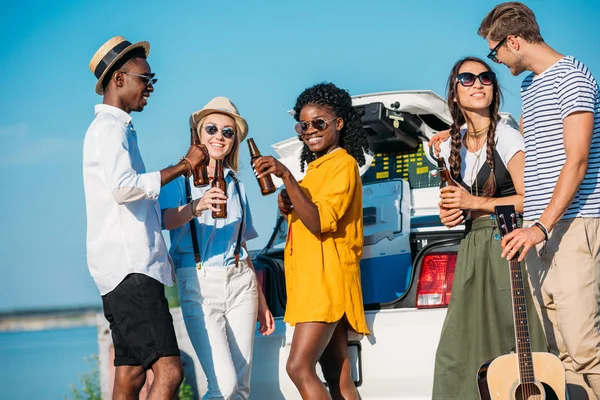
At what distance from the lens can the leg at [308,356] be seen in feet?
14.7

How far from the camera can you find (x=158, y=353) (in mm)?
4211

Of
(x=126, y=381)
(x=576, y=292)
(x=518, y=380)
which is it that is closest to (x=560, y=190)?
(x=576, y=292)

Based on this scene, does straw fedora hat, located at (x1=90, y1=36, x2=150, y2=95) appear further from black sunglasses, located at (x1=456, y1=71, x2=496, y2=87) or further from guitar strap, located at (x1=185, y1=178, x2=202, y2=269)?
black sunglasses, located at (x1=456, y1=71, x2=496, y2=87)

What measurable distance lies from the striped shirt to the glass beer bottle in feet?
4.97

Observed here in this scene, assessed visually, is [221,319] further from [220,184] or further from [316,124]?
[316,124]

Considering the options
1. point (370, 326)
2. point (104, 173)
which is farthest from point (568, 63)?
point (104, 173)

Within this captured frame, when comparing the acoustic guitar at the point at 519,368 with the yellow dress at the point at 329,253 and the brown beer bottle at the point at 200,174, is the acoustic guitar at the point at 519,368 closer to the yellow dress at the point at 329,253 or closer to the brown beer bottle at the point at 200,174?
the yellow dress at the point at 329,253

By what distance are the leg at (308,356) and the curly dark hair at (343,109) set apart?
3.56 feet

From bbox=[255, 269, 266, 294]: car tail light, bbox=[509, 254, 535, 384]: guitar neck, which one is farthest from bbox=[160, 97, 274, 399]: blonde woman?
bbox=[509, 254, 535, 384]: guitar neck

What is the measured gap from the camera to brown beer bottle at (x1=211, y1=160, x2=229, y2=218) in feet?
14.9

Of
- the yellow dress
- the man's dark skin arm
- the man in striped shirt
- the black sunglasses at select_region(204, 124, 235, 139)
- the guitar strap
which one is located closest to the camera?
the man in striped shirt

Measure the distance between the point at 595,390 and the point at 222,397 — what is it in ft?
6.28

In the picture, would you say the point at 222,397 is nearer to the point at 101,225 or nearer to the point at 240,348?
the point at 240,348

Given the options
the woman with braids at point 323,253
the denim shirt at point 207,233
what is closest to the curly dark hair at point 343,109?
the woman with braids at point 323,253
